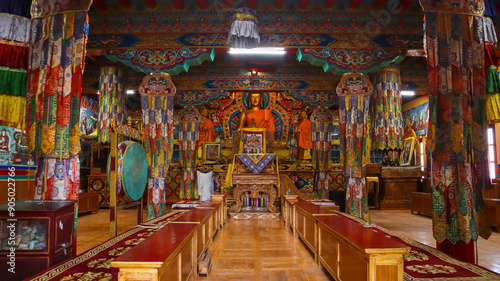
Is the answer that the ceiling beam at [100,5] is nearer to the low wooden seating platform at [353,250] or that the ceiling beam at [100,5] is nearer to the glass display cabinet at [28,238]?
the glass display cabinet at [28,238]

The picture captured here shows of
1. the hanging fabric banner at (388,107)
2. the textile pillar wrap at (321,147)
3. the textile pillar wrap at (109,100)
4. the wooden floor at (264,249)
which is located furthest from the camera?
the textile pillar wrap at (321,147)

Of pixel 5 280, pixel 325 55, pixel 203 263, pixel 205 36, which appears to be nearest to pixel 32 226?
pixel 5 280

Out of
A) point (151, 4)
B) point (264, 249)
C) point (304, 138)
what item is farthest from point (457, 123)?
point (304, 138)

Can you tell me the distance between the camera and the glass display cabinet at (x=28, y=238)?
274cm

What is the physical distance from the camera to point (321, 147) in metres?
10.4

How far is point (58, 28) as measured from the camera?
13.3 ft

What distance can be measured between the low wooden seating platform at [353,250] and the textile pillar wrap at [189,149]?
6684 mm

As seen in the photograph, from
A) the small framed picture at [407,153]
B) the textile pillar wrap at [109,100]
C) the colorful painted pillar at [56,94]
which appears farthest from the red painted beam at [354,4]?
the small framed picture at [407,153]

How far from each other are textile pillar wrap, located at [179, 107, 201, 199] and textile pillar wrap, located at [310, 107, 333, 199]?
13.1 feet

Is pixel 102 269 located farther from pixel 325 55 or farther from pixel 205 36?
pixel 325 55

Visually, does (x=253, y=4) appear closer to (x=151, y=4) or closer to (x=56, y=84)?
(x=151, y=4)

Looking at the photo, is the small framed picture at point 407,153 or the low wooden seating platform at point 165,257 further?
the small framed picture at point 407,153

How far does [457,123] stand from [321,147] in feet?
22.2

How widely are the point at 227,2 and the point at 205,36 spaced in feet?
2.49
